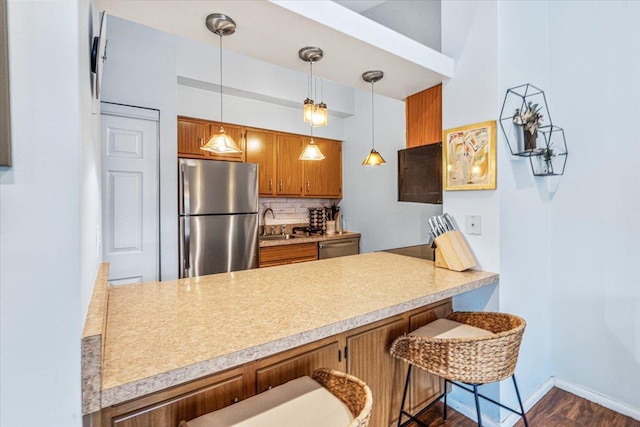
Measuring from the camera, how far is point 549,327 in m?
2.26

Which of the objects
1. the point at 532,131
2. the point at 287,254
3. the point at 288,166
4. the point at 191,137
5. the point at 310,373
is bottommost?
the point at 310,373

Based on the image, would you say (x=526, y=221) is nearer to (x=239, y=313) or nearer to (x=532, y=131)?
(x=532, y=131)

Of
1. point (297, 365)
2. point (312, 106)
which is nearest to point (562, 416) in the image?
point (297, 365)

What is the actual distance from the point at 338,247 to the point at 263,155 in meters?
1.52

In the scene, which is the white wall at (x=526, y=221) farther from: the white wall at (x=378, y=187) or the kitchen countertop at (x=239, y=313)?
the white wall at (x=378, y=187)

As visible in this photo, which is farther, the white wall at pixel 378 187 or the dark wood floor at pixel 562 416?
the white wall at pixel 378 187

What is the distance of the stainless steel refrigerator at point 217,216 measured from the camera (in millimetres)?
2943

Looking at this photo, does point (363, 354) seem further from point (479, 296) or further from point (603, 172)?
point (603, 172)

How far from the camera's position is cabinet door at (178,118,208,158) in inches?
130

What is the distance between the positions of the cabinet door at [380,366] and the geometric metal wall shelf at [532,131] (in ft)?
4.18

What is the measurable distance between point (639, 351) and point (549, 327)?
45 cm

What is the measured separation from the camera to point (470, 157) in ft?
6.36

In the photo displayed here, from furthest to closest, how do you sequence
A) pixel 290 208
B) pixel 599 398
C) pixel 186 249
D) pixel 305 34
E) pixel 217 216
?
pixel 290 208 → pixel 217 216 → pixel 186 249 → pixel 599 398 → pixel 305 34

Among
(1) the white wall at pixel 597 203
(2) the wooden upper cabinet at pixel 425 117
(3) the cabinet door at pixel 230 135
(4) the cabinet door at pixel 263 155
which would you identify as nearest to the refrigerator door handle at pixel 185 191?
(3) the cabinet door at pixel 230 135
